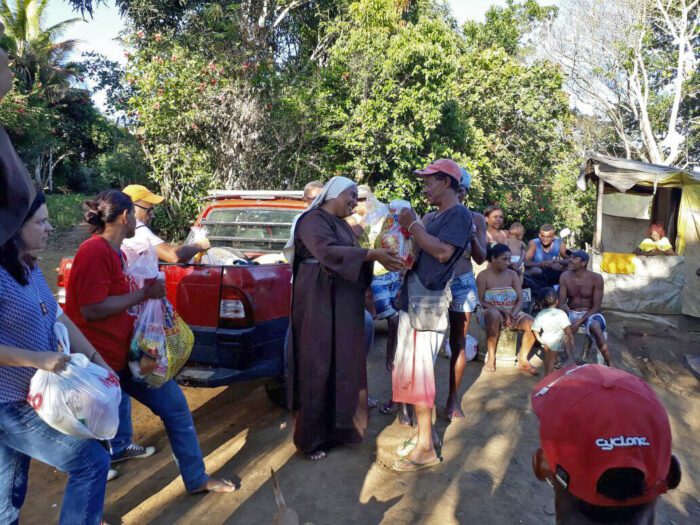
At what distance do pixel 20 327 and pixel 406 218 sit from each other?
205cm

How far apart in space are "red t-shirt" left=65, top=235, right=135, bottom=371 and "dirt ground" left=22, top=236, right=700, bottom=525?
36.5 inches

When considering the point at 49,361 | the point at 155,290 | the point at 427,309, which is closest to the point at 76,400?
the point at 49,361

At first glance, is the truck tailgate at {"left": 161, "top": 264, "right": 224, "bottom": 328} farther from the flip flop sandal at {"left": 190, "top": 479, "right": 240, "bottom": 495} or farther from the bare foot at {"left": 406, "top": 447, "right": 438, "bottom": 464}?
the bare foot at {"left": 406, "top": 447, "right": 438, "bottom": 464}

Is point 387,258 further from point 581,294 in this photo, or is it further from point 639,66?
point 639,66

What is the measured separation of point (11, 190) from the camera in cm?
135

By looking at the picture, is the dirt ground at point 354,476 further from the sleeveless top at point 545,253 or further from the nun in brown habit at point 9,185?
the sleeveless top at point 545,253

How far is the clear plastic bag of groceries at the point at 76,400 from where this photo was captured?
184 centimetres

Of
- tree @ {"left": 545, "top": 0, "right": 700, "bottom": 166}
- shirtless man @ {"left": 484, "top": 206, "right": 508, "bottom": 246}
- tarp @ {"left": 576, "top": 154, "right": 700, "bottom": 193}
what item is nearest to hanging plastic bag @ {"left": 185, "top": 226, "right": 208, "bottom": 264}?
shirtless man @ {"left": 484, "top": 206, "right": 508, "bottom": 246}

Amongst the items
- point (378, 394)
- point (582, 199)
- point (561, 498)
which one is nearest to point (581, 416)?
point (561, 498)

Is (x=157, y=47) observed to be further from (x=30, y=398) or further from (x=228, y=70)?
(x=30, y=398)

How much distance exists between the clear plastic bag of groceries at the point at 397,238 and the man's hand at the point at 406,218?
0.15 feet

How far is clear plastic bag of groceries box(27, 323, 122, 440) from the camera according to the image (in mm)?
1843

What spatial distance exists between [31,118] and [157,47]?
7494 mm

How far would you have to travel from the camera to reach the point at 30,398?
1.89 meters
